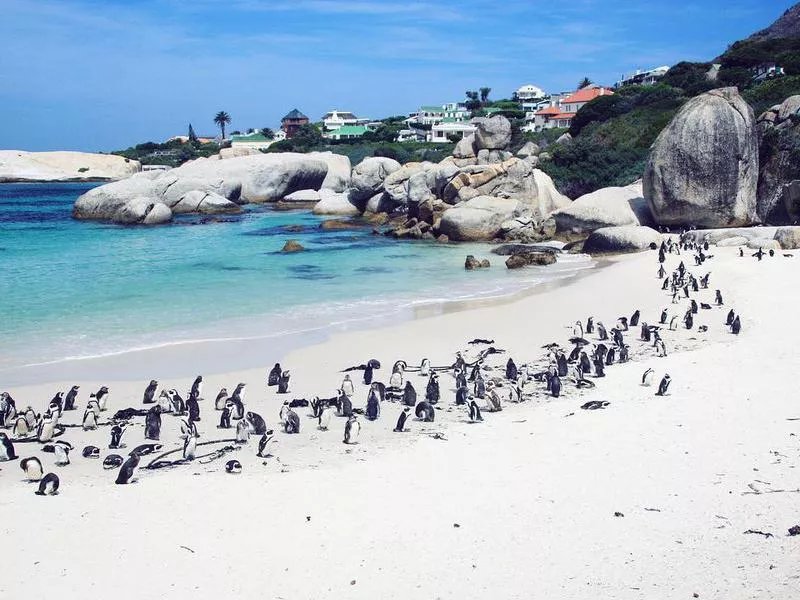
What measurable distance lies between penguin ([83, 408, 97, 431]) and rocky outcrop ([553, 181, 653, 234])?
22.6 metres

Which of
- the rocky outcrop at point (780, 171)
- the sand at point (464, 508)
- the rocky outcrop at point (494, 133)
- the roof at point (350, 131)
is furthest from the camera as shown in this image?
the roof at point (350, 131)

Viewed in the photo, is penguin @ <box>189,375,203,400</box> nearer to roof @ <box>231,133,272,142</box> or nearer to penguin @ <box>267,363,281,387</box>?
penguin @ <box>267,363,281,387</box>

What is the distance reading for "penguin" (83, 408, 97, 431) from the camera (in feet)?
33.3

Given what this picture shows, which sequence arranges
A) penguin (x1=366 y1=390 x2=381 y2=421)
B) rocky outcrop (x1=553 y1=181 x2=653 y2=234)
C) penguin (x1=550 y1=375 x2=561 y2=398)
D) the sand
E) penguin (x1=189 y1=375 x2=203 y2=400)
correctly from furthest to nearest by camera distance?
rocky outcrop (x1=553 y1=181 x2=653 y2=234) → penguin (x1=189 y1=375 x2=203 y2=400) → penguin (x1=550 y1=375 x2=561 y2=398) → penguin (x1=366 y1=390 x2=381 y2=421) → the sand

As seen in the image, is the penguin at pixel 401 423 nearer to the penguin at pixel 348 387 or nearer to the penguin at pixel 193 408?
the penguin at pixel 348 387

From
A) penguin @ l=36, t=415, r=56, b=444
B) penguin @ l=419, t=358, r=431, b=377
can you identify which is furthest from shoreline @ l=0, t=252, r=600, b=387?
penguin @ l=36, t=415, r=56, b=444

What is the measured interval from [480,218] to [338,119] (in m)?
110

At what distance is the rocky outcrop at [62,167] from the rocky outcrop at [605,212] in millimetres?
75822

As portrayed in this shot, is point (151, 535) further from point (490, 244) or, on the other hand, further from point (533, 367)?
point (490, 244)

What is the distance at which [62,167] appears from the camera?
97.9 m

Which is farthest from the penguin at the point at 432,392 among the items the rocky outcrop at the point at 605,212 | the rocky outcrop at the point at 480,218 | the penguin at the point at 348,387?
the rocky outcrop at the point at 480,218

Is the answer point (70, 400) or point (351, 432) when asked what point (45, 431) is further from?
point (351, 432)

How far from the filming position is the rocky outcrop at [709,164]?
2642cm

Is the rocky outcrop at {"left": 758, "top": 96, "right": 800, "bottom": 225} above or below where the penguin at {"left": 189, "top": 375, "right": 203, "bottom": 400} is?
above
